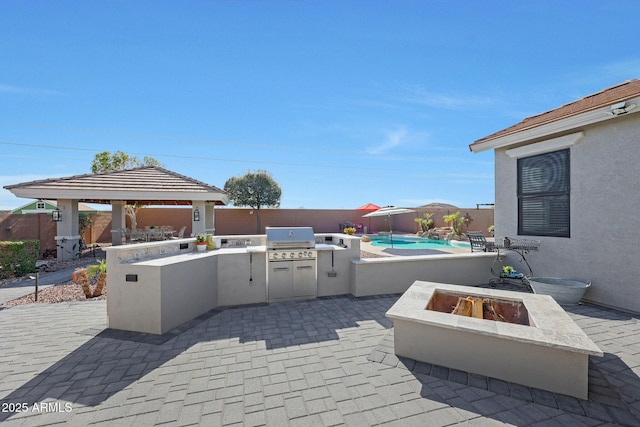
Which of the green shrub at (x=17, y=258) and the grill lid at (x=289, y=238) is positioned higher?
the grill lid at (x=289, y=238)

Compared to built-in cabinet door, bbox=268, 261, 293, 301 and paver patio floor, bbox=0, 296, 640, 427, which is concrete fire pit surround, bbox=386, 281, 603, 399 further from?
built-in cabinet door, bbox=268, 261, 293, 301

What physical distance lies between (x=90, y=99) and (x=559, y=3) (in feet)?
56.4

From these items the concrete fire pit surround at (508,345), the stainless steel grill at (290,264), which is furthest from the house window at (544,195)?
the stainless steel grill at (290,264)

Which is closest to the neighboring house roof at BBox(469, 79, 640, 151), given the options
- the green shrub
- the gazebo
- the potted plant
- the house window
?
the house window

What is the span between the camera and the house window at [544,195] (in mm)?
5961

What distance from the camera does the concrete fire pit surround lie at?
259 centimetres

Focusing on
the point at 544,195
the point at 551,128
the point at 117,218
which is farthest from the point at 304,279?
the point at 117,218

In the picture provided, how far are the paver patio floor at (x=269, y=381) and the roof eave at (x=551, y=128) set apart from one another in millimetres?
3578

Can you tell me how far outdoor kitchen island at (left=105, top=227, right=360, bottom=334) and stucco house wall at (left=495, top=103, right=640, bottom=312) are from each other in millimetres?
4508

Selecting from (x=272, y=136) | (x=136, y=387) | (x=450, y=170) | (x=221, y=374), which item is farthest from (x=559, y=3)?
(x=450, y=170)

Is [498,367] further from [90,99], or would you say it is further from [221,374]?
[90,99]

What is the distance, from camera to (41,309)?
518 cm

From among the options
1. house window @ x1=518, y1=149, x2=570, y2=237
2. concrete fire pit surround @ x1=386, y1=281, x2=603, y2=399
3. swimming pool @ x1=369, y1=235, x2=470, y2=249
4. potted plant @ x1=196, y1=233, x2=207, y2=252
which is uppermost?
house window @ x1=518, y1=149, x2=570, y2=237

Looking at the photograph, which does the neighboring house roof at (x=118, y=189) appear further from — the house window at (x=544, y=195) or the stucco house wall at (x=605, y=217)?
the stucco house wall at (x=605, y=217)
